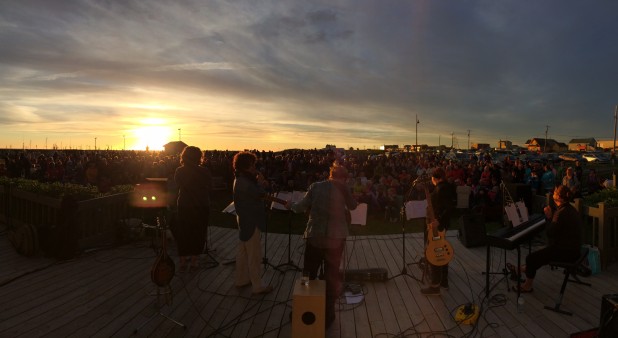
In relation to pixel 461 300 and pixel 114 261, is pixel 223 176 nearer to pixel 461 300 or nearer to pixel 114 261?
pixel 114 261

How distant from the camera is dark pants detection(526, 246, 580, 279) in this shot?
5582 millimetres

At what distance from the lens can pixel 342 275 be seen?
Result: 6.17 meters

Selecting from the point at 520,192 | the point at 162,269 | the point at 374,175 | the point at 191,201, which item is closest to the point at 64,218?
the point at 191,201

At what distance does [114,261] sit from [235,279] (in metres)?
2.78

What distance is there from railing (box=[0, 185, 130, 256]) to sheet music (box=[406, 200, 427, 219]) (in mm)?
6462

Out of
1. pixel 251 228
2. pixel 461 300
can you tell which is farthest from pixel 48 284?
pixel 461 300

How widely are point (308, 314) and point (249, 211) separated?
6.68ft

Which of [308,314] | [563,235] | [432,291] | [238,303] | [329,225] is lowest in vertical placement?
[238,303]

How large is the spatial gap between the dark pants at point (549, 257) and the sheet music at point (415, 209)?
1.68 m

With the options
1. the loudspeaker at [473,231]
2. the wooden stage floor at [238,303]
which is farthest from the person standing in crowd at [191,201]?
the loudspeaker at [473,231]

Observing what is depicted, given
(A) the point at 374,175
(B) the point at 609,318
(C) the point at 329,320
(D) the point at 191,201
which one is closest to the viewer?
(B) the point at 609,318

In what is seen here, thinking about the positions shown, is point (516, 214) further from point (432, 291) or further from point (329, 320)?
point (329, 320)

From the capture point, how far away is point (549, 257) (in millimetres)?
5688

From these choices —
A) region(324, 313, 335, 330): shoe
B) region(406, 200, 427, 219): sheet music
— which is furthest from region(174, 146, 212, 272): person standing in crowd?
region(406, 200, 427, 219): sheet music
